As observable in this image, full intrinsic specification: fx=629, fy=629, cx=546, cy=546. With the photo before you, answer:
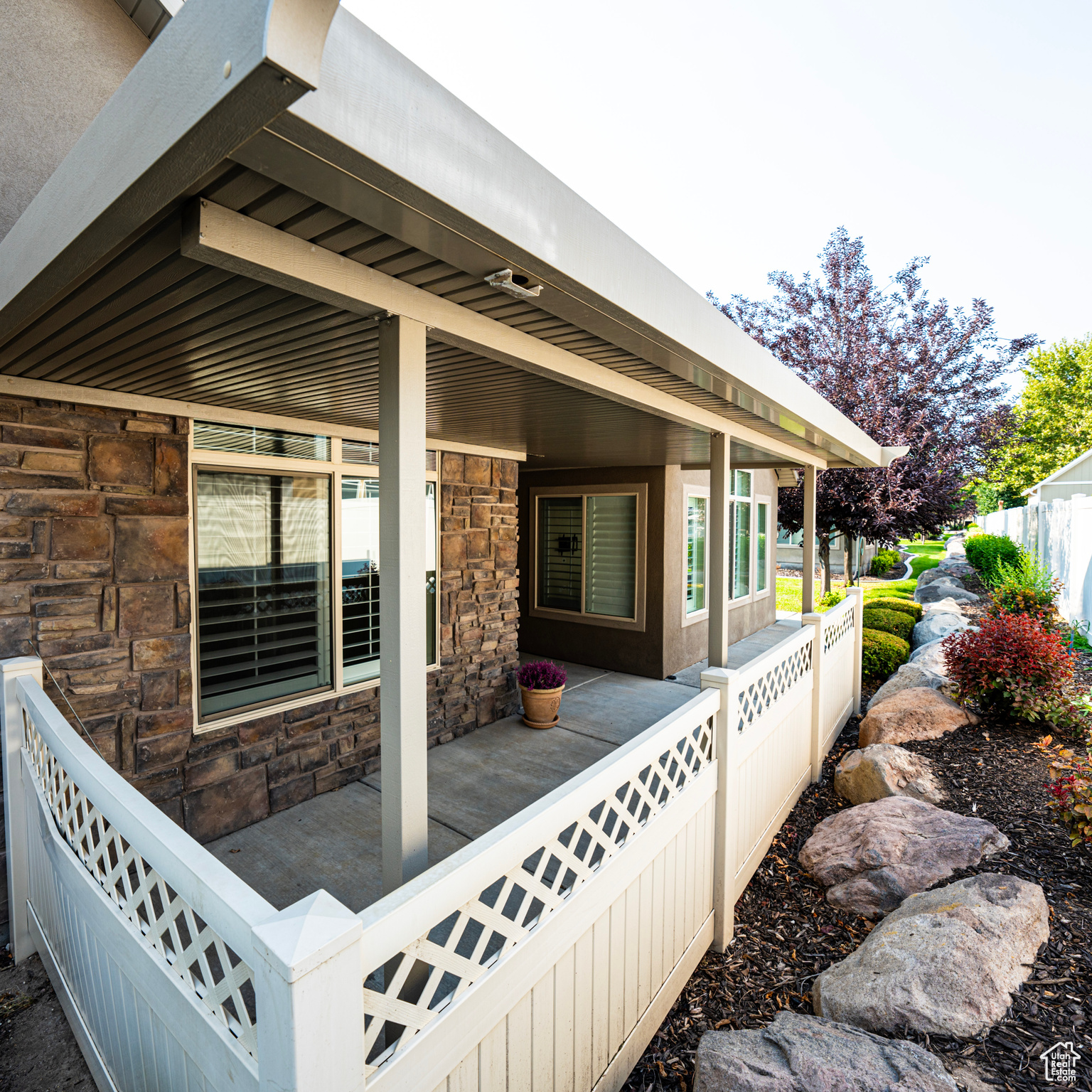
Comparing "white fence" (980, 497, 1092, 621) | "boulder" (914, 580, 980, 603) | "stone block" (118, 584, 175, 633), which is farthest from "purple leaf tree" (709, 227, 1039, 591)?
"stone block" (118, 584, 175, 633)

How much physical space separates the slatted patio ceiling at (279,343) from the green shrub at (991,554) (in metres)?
11.8

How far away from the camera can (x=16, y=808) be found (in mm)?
2664

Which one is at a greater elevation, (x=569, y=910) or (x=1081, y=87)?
(x=1081, y=87)

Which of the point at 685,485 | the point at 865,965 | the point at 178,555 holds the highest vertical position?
the point at 685,485

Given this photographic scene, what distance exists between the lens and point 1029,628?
198 inches

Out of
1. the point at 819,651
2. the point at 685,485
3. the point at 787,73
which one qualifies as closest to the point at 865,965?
the point at 819,651

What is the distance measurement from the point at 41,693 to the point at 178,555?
4.13 ft

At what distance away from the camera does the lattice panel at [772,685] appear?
343 cm

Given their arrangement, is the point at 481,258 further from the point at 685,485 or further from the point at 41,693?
the point at 685,485

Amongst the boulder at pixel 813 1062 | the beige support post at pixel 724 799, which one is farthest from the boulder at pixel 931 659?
the boulder at pixel 813 1062

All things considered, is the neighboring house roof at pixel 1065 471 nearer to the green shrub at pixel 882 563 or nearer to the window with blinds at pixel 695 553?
the green shrub at pixel 882 563

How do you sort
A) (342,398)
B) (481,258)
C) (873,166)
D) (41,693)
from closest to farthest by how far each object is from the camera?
(481,258) < (41,693) < (342,398) < (873,166)

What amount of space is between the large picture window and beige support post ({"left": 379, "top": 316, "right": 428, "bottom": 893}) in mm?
5882

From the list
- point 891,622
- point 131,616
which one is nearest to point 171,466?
point 131,616
